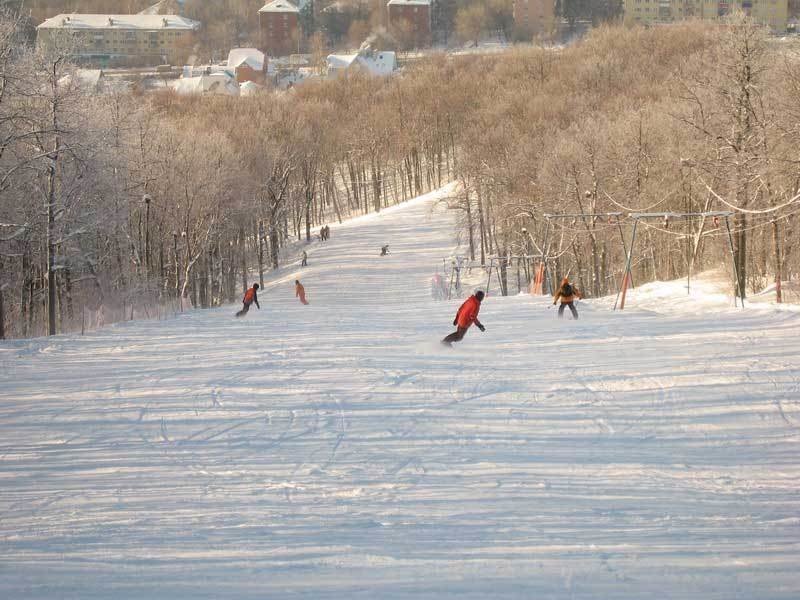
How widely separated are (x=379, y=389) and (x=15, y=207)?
830 inches

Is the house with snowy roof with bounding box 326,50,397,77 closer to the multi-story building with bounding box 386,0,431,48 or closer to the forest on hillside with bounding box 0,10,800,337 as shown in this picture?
the multi-story building with bounding box 386,0,431,48

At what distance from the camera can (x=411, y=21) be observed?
170 metres

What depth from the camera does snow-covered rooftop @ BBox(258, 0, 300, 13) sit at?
171625 mm

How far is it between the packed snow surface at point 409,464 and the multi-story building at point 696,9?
147338mm

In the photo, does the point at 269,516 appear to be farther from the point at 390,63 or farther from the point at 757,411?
the point at 390,63

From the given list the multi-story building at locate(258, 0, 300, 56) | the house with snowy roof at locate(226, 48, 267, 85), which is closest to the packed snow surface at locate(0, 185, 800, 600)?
the house with snowy roof at locate(226, 48, 267, 85)

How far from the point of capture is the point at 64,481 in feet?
31.4

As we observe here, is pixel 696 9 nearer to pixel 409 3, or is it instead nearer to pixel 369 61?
pixel 409 3

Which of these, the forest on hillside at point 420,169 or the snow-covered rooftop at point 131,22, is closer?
the forest on hillside at point 420,169

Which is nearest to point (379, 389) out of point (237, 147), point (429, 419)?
point (429, 419)

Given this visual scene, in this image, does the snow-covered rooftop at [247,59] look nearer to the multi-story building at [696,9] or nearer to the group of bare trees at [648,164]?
the multi-story building at [696,9]

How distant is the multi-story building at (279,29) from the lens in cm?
17212

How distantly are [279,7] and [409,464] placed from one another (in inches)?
6970

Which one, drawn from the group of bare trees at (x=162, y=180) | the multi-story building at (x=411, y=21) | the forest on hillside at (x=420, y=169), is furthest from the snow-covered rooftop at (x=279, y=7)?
the forest on hillside at (x=420, y=169)
